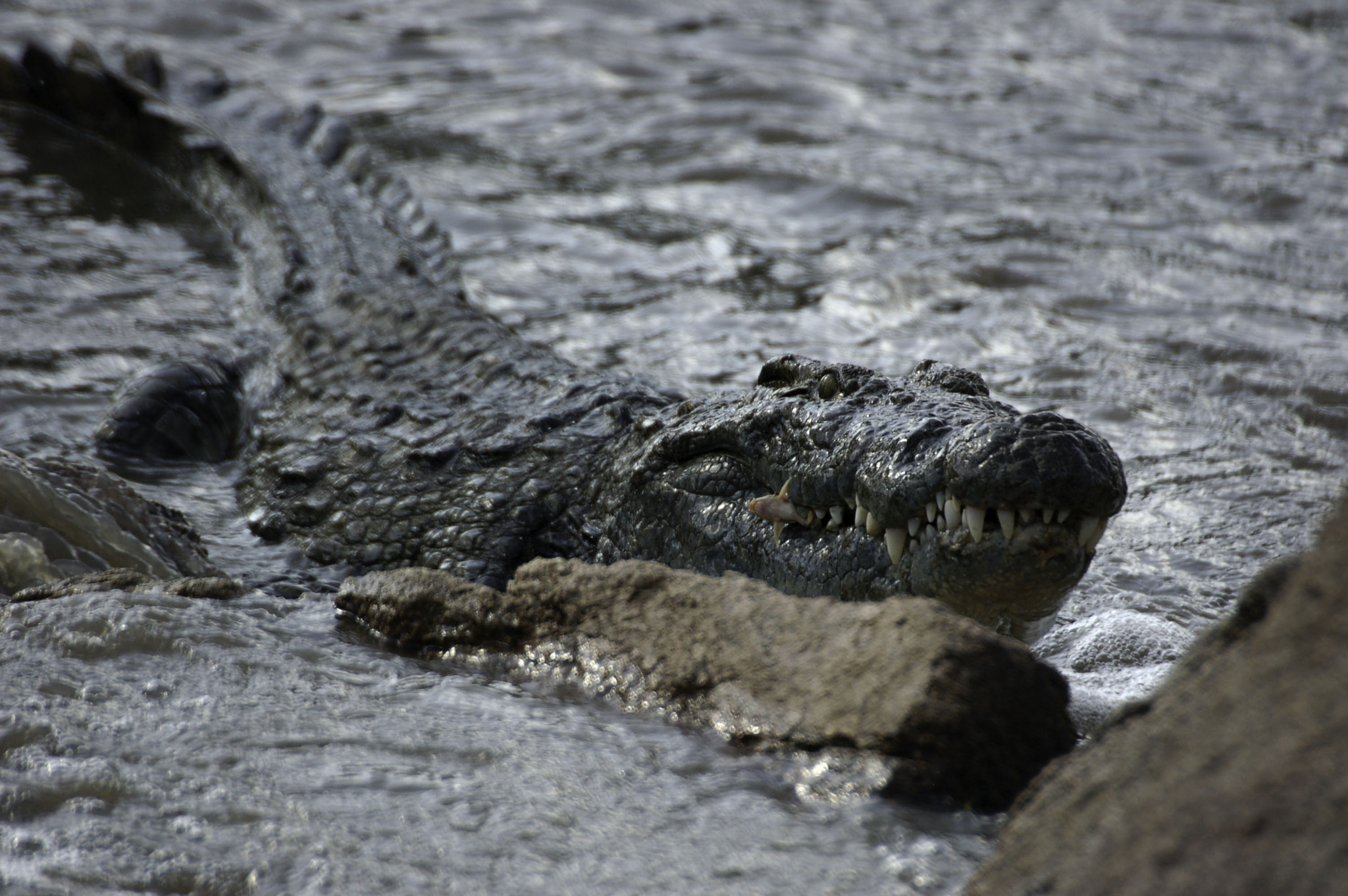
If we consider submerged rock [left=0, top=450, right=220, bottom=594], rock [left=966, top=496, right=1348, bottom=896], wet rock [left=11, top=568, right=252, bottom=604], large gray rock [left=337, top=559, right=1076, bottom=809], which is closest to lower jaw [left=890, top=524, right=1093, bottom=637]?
large gray rock [left=337, top=559, right=1076, bottom=809]

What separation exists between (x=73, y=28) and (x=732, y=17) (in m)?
5.93

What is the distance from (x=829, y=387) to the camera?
9.10 ft

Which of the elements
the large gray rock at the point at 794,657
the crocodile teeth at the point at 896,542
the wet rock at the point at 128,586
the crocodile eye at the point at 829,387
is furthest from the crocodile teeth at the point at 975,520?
the wet rock at the point at 128,586

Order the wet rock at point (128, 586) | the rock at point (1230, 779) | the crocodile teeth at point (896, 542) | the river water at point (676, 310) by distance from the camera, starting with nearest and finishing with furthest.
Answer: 1. the rock at point (1230, 779)
2. the river water at point (676, 310)
3. the crocodile teeth at point (896, 542)
4. the wet rock at point (128, 586)

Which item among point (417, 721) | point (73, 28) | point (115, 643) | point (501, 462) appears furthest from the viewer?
point (73, 28)

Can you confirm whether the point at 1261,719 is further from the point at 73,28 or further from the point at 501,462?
the point at 73,28

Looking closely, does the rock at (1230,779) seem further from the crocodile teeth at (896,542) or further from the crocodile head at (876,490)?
the crocodile teeth at (896,542)

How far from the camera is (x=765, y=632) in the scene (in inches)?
79.0

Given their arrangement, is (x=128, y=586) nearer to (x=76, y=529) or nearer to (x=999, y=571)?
(x=76, y=529)

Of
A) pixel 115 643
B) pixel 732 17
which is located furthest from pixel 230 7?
pixel 115 643

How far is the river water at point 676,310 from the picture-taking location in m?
1.64

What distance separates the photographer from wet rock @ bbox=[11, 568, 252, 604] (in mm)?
2436

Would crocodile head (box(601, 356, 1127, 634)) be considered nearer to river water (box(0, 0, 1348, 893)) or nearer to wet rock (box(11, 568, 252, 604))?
river water (box(0, 0, 1348, 893))

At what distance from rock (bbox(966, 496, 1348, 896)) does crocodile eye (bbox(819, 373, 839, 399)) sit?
58.7 inches
